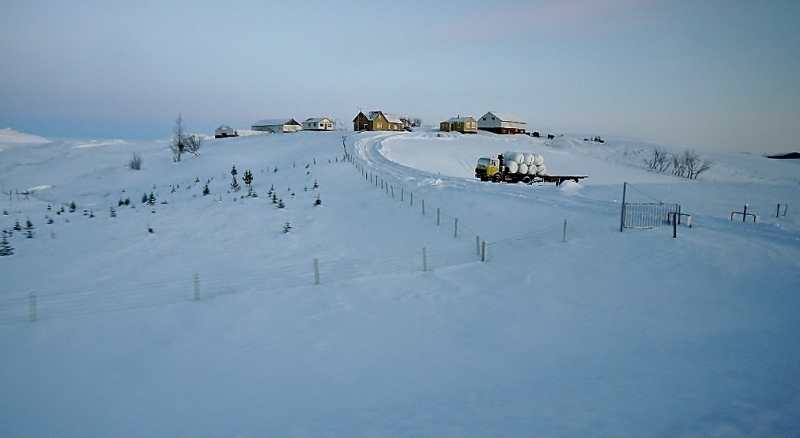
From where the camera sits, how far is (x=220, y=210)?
27359 mm

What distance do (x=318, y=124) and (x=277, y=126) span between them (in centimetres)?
1298

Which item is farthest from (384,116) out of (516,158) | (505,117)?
(516,158)

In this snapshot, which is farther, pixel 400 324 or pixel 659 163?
pixel 659 163

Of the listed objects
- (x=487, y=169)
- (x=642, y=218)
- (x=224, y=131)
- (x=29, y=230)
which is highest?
(x=224, y=131)

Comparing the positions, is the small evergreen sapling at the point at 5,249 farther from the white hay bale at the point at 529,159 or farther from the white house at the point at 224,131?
the white house at the point at 224,131

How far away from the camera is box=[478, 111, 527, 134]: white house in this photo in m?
106

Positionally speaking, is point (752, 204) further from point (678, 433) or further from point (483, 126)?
point (483, 126)

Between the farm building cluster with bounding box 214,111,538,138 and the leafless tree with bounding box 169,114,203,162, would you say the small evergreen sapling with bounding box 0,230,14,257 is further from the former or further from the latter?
the farm building cluster with bounding box 214,111,538,138

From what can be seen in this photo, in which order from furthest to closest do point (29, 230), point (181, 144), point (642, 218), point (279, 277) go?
point (181, 144)
point (29, 230)
point (642, 218)
point (279, 277)

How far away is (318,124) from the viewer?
4363 inches

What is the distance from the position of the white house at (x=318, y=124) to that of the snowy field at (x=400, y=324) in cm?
8666

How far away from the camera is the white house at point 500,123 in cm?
10606

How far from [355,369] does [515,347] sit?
13.2ft

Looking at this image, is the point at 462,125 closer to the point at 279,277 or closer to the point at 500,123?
the point at 500,123
